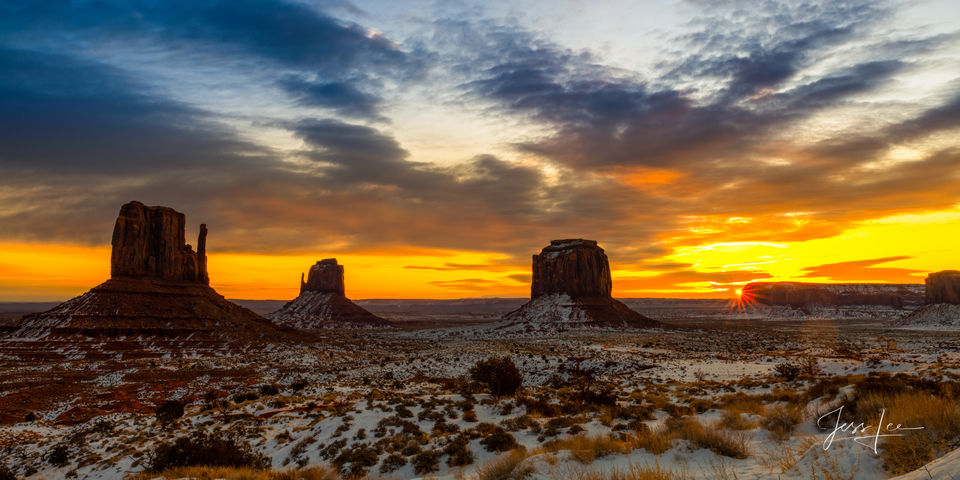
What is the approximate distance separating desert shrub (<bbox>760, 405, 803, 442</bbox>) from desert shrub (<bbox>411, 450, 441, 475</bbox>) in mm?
7674

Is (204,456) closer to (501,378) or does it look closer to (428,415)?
(428,415)

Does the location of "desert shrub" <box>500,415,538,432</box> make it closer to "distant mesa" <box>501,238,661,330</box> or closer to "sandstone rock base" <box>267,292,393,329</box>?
"distant mesa" <box>501,238,661,330</box>

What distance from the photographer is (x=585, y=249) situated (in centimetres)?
12488

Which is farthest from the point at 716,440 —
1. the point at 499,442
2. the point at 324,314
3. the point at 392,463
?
the point at 324,314

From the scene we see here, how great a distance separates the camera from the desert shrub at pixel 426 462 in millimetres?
10938

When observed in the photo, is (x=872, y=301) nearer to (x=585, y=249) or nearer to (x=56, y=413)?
(x=585, y=249)

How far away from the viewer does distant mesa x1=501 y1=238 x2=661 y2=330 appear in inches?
4104

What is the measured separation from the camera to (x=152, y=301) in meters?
64.9

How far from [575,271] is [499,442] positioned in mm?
113016

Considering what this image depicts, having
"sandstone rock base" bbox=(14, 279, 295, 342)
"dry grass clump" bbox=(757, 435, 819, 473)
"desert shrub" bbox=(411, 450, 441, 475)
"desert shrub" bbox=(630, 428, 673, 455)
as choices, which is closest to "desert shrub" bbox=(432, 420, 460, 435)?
"desert shrub" bbox=(411, 450, 441, 475)

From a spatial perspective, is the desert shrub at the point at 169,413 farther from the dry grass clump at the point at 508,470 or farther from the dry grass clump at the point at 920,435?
the dry grass clump at the point at 920,435

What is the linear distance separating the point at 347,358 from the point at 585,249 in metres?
86.4

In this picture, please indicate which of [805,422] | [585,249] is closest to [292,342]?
[805,422]

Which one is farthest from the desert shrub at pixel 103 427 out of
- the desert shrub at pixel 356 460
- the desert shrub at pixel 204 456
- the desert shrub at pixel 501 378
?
the desert shrub at pixel 501 378
